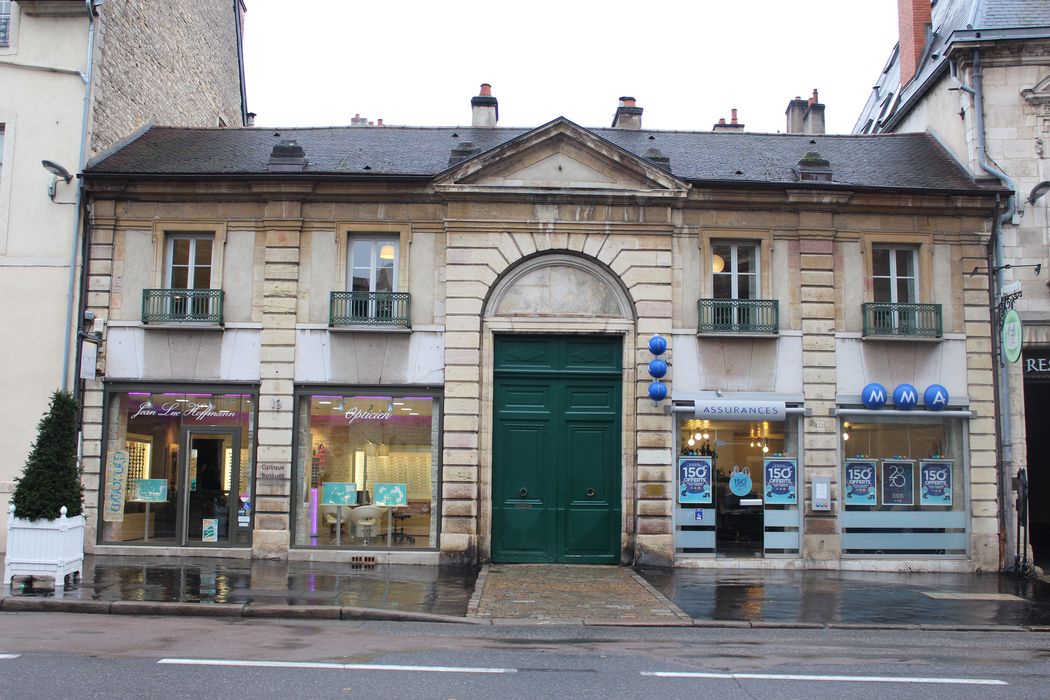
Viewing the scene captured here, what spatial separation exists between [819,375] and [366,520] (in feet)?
26.4

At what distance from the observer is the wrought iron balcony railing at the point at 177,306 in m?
16.1

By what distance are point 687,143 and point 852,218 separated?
4018 millimetres

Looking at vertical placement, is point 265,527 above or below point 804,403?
below

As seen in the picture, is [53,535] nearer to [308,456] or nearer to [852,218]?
[308,456]

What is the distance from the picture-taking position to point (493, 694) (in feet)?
23.6

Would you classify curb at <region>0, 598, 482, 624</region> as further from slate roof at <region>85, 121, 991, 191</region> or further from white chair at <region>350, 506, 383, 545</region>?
slate roof at <region>85, 121, 991, 191</region>

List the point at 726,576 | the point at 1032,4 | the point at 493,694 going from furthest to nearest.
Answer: the point at 1032,4
the point at 726,576
the point at 493,694

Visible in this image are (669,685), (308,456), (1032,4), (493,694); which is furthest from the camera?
(1032,4)

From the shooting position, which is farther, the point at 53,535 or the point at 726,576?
the point at 726,576

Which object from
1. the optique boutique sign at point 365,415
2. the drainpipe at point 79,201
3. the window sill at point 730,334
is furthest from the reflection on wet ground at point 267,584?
the window sill at point 730,334

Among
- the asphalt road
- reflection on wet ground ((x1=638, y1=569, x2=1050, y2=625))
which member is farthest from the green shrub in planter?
reflection on wet ground ((x1=638, y1=569, x2=1050, y2=625))

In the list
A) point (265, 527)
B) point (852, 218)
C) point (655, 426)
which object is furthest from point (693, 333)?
point (265, 527)

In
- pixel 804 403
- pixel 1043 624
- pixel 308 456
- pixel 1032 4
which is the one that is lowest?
pixel 1043 624

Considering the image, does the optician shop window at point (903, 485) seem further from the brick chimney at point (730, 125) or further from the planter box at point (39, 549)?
the planter box at point (39, 549)
